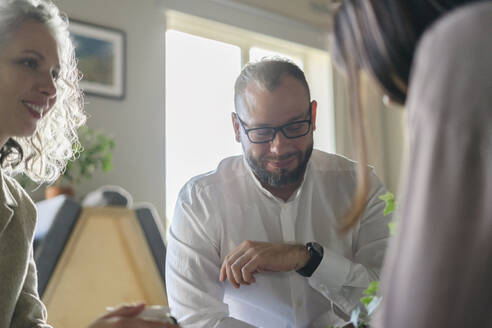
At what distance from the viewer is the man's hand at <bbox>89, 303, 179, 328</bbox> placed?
104cm

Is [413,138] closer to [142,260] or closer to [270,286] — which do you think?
[270,286]

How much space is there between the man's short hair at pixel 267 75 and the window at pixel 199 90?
204 centimetres

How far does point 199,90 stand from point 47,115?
2510 mm

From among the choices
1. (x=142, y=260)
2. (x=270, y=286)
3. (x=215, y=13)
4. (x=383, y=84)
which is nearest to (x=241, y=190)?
(x=270, y=286)

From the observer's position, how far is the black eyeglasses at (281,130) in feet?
5.95

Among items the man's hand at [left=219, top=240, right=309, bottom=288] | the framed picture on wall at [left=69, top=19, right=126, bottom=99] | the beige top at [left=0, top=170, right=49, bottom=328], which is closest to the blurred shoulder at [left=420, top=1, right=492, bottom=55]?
the man's hand at [left=219, top=240, right=309, bottom=288]

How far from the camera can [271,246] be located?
5.09 feet

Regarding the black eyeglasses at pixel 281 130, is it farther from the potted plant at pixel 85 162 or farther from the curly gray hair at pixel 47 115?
the potted plant at pixel 85 162

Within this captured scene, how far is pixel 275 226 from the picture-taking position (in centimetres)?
186

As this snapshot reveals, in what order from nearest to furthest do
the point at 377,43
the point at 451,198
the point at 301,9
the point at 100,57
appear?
the point at 451,198, the point at 377,43, the point at 100,57, the point at 301,9

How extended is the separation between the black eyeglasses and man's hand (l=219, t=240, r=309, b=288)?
0.39m

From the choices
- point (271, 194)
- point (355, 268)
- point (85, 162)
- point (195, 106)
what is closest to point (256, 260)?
point (355, 268)

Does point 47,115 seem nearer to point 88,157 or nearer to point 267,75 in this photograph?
point 267,75

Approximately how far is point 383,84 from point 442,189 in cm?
22
